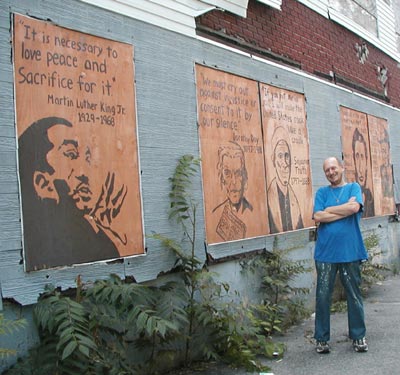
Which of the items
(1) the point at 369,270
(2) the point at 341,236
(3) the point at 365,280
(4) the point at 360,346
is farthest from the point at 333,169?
(3) the point at 365,280

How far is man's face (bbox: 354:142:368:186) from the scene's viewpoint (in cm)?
887

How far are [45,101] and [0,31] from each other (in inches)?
22.4

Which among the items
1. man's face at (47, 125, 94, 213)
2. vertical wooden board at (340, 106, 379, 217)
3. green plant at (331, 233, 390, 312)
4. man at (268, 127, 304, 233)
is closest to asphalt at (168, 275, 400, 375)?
green plant at (331, 233, 390, 312)

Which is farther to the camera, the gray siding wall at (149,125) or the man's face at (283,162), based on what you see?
the man's face at (283,162)

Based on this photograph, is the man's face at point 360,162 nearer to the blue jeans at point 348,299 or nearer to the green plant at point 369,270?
the green plant at point 369,270

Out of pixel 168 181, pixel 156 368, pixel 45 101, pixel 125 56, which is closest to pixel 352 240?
pixel 168 181

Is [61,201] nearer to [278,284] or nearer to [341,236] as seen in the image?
[341,236]

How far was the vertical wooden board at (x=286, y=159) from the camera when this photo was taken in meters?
6.49

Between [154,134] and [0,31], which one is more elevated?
[0,31]

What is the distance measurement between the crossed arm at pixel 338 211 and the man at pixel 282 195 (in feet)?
4.39

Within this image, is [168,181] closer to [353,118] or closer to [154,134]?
[154,134]

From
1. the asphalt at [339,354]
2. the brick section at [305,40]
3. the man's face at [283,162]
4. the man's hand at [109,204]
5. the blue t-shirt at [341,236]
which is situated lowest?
the asphalt at [339,354]

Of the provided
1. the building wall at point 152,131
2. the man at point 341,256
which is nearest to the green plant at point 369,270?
the building wall at point 152,131

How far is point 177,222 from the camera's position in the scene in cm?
491
